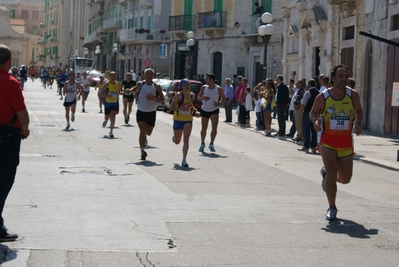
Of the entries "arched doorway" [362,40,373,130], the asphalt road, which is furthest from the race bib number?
"arched doorway" [362,40,373,130]

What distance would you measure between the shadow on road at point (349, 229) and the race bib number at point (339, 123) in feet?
3.55

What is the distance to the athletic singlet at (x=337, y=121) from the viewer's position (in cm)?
1002

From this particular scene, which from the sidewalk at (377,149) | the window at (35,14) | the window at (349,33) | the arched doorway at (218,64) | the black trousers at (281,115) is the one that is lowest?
the sidewalk at (377,149)

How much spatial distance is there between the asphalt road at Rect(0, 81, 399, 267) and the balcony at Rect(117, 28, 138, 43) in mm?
54338

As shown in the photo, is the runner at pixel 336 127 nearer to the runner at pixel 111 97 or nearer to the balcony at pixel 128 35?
the runner at pixel 111 97

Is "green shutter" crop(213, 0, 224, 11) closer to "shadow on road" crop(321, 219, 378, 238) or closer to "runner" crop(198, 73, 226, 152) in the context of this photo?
"runner" crop(198, 73, 226, 152)

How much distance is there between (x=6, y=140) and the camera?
7.87 meters

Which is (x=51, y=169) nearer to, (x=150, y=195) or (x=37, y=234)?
(x=150, y=195)

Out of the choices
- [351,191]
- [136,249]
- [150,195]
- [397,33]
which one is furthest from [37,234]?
[397,33]

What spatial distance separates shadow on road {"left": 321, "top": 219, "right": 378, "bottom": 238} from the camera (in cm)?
892

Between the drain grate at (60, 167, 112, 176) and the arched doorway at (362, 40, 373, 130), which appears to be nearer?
the drain grate at (60, 167, 112, 176)

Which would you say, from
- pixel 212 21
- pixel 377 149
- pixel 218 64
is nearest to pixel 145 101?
pixel 377 149

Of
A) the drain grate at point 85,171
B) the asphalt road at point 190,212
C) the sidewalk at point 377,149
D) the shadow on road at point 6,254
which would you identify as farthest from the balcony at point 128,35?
the shadow on road at point 6,254

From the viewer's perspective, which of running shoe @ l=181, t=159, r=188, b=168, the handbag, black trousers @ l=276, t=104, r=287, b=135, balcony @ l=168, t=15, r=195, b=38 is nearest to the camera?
the handbag
